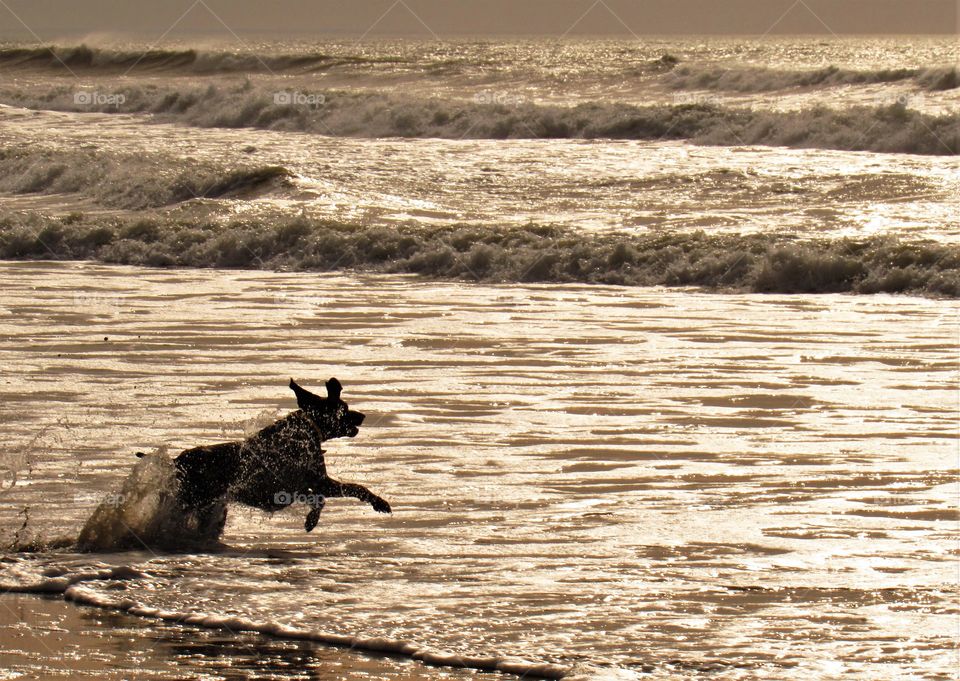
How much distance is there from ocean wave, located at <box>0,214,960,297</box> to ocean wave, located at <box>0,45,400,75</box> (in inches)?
1310

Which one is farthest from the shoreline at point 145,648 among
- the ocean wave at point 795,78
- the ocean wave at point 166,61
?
the ocean wave at point 166,61

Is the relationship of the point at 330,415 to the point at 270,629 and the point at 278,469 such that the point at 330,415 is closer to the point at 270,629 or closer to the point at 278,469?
the point at 278,469

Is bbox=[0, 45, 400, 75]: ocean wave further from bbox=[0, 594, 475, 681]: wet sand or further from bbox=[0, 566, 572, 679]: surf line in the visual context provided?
bbox=[0, 594, 475, 681]: wet sand

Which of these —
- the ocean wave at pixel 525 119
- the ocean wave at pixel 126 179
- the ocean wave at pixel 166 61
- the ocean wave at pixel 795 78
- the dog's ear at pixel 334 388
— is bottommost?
the dog's ear at pixel 334 388

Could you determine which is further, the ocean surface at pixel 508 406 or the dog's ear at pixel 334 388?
the dog's ear at pixel 334 388

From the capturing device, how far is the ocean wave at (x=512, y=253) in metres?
14.6

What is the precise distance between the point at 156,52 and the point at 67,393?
48.3 meters

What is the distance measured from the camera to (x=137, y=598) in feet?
18.0

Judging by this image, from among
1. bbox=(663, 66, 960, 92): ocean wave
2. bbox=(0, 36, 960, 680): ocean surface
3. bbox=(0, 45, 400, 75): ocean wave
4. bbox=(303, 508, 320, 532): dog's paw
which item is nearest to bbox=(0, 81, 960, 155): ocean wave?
bbox=(0, 36, 960, 680): ocean surface

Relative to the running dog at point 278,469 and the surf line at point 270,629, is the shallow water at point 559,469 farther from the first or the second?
the running dog at point 278,469

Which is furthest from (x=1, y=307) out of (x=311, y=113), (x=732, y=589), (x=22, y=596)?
(x=311, y=113)

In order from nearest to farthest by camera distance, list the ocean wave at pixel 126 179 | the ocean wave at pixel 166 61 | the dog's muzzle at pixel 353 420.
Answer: the dog's muzzle at pixel 353 420
the ocean wave at pixel 126 179
the ocean wave at pixel 166 61

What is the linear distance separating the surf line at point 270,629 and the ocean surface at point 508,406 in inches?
0.5

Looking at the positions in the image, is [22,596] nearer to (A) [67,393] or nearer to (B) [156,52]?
(A) [67,393]
